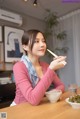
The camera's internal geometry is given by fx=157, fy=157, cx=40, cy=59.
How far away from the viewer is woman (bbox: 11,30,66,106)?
0.92 metres

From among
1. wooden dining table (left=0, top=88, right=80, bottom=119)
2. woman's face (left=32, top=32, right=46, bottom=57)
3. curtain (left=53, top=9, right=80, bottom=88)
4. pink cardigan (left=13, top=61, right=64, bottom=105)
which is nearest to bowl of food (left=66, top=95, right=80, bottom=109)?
wooden dining table (left=0, top=88, right=80, bottom=119)

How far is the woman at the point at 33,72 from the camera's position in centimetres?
92

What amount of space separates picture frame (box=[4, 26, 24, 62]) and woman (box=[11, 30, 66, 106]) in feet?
6.28

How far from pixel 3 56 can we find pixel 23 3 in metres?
1.08

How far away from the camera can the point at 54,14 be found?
11.9ft

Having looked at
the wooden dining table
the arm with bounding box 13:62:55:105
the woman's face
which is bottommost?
the wooden dining table

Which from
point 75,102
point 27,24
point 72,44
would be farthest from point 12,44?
point 75,102

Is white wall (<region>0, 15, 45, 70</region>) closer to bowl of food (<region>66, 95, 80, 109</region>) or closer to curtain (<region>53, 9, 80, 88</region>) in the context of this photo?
curtain (<region>53, 9, 80, 88</region>)

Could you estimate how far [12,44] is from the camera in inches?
124

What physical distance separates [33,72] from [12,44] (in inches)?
84.6

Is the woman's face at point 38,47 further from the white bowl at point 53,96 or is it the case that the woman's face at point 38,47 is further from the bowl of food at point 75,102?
the bowl of food at point 75,102

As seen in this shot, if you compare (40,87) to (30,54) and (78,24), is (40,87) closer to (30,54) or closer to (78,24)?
(30,54)

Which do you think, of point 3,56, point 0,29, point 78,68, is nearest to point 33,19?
point 0,29

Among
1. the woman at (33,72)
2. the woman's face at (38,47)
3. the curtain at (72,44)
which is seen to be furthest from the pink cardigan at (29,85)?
the curtain at (72,44)
